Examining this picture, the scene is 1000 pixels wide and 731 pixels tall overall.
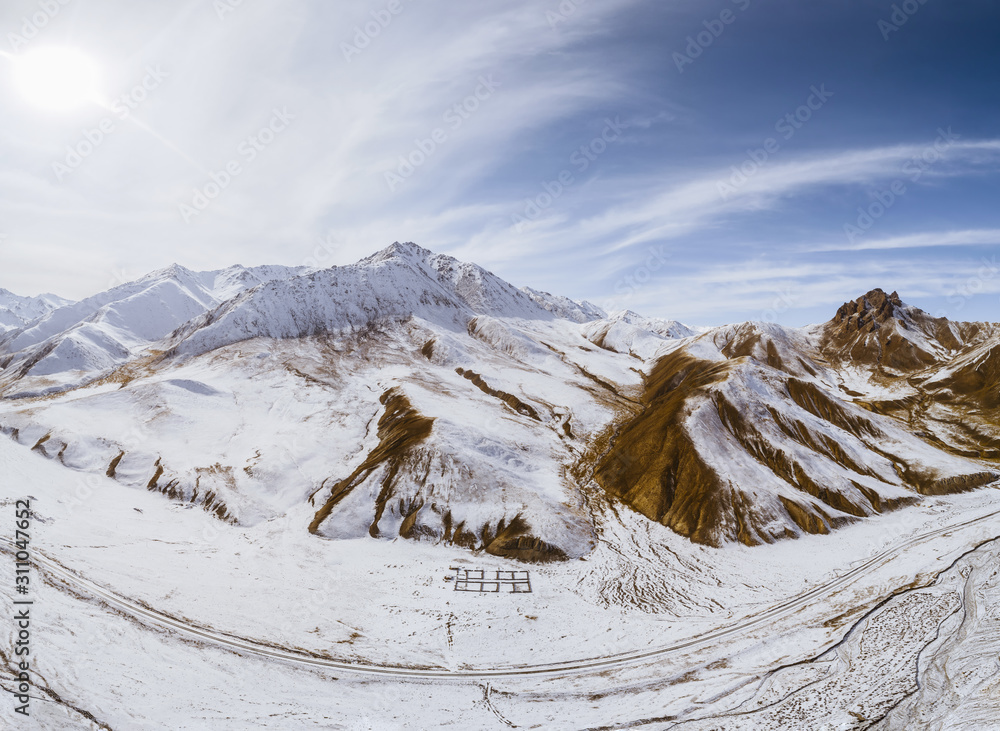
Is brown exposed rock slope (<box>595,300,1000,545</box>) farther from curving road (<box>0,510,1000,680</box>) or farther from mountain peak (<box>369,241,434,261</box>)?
mountain peak (<box>369,241,434,261</box>)

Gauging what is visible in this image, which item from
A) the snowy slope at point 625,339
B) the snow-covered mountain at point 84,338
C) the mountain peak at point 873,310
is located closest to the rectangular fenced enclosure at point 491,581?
the snowy slope at point 625,339

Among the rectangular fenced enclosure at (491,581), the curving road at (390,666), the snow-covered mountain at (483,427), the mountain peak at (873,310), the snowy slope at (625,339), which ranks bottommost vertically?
the curving road at (390,666)

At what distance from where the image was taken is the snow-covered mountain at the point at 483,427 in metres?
50.0

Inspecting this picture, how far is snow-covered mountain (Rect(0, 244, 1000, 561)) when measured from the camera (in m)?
50.0

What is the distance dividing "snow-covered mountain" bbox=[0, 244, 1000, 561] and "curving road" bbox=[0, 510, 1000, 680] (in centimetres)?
1325

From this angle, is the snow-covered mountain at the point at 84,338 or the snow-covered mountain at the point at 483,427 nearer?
the snow-covered mountain at the point at 483,427

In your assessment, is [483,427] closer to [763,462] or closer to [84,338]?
[763,462]

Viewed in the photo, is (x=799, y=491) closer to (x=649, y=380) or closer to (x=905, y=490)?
(x=905, y=490)

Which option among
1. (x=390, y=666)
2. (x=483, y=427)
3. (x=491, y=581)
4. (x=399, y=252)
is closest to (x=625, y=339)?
(x=399, y=252)

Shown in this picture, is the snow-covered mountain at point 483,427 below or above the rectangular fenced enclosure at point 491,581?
above

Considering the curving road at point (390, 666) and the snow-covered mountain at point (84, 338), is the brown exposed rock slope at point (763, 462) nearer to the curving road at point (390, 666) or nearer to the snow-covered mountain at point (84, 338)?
the curving road at point (390, 666)

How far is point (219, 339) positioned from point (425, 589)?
98.4 m

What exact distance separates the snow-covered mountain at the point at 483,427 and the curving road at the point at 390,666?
13.3 m

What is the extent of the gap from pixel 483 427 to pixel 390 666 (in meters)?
38.7
